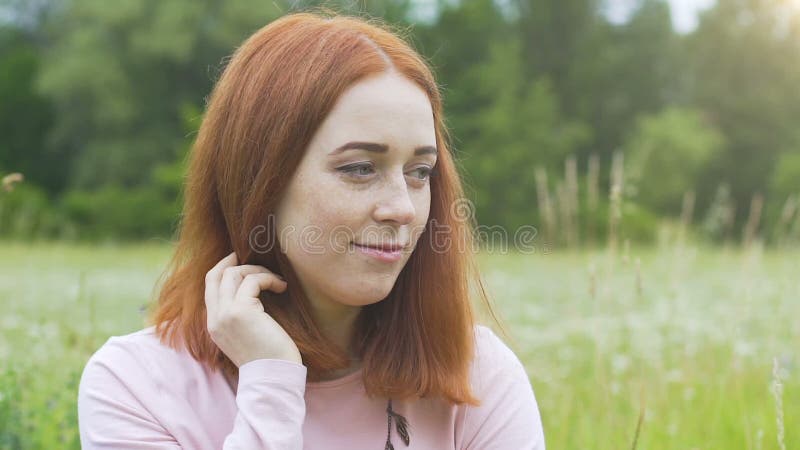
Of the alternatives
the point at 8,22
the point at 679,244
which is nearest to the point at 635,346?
the point at 679,244

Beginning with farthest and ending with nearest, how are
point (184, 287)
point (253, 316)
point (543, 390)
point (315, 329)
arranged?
point (543, 390) → point (184, 287) → point (315, 329) → point (253, 316)

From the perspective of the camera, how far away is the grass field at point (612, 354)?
2.94 meters

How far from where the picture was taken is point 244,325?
186 cm

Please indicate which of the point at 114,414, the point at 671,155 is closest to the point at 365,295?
the point at 114,414

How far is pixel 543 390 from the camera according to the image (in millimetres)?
4707

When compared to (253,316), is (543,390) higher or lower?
lower

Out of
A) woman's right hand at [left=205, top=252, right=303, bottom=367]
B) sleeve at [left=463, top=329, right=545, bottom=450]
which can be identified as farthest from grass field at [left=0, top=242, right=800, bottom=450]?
woman's right hand at [left=205, top=252, right=303, bottom=367]

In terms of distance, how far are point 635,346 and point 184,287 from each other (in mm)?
4239

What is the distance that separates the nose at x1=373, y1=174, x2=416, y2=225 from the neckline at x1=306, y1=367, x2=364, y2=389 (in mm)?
390

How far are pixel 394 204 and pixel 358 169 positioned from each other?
0.38ft

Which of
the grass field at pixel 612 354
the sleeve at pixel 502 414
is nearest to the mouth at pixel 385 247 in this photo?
the sleeve at pixel 502 414

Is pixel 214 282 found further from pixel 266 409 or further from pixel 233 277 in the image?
pixel 266 409

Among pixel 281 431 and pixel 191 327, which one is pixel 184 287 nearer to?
pixel 191 327

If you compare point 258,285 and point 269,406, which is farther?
point 258,285
